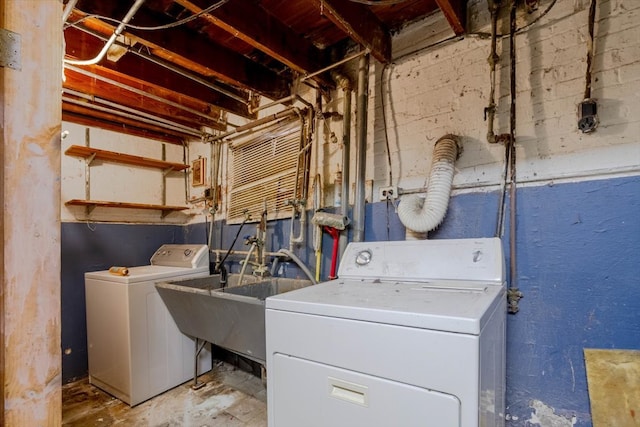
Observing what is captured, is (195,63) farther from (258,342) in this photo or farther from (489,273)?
(489,273)

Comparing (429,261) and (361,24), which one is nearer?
(429,261)

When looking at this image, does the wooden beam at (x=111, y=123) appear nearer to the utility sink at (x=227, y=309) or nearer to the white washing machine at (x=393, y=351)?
the utility sink at (x=227, y=309)

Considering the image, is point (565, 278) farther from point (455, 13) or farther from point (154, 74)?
point (154, 74)

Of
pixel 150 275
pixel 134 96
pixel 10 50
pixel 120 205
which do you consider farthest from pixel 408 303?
pixel 120 205

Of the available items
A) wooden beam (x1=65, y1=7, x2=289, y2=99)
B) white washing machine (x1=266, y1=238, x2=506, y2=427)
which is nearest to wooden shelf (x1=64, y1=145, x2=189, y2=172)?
wooden beam (x1=65, y1=7, x2=289, y2=99)

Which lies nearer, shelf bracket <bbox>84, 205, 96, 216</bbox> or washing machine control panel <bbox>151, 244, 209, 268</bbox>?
washing machine control panel <bbox>151, 244, 209, 268</bbox>

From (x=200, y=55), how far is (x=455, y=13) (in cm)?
149

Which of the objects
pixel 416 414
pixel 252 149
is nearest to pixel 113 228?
pixel 252 149

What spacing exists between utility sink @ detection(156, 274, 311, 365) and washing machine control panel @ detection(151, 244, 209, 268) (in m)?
0.16

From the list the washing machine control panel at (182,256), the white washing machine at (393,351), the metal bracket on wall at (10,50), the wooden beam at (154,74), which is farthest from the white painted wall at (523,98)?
the metal bracket on wall at (10,50)

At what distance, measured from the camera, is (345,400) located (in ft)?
3.43

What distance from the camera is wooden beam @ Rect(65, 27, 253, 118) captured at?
1.94 m

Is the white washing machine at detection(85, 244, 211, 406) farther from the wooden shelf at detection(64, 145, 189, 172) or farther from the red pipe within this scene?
the red pipe

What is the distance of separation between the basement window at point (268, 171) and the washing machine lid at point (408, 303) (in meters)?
1.16
